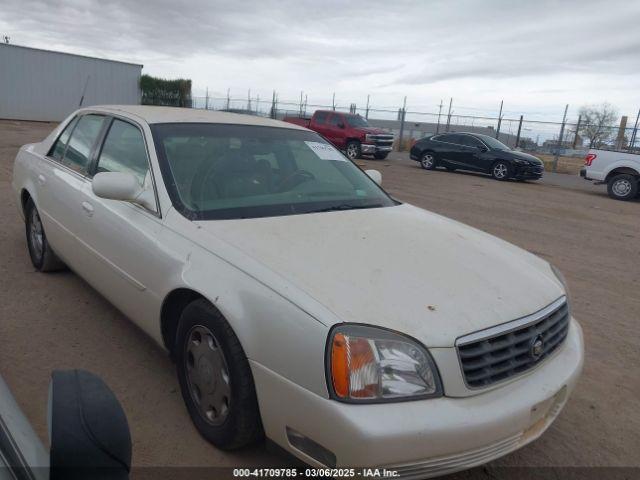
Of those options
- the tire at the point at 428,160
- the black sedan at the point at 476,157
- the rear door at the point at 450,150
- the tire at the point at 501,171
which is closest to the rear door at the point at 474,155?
the black sedan at the point at 476,157

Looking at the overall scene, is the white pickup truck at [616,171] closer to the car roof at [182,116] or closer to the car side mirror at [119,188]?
the car roof at [182,116]

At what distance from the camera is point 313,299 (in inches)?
80.6

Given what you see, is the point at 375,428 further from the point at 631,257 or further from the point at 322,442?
the point at 631,257

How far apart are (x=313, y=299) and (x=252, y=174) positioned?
1.38 metres

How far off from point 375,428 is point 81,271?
2745mm

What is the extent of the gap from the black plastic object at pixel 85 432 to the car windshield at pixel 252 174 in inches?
59.1

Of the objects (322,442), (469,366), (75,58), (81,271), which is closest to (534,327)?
(469,366)

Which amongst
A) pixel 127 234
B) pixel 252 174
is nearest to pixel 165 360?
pixel 127 234

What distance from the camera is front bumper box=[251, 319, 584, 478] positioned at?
6.04ft

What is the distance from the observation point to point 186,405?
2723 millimetres

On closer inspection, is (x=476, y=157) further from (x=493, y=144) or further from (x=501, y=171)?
(x=501, y=171)

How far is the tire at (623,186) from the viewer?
529 inches

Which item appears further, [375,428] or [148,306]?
[148,306]

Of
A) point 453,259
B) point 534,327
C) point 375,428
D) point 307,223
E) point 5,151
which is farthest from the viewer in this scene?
point 5,151
